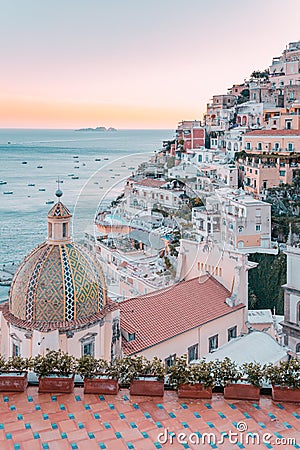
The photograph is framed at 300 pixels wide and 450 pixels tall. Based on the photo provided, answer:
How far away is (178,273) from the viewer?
14969 millimetres

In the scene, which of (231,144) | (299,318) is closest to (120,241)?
(299,318)

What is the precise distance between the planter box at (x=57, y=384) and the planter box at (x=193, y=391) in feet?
4.49

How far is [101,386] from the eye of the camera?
6.78 meters

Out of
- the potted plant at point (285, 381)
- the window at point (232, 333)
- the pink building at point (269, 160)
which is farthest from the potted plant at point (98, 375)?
the pink building at point (269, 160)

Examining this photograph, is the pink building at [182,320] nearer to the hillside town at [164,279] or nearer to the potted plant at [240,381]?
the hillside town at [164,279]

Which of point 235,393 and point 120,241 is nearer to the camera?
point 235,393

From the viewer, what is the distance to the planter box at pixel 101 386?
6766mm

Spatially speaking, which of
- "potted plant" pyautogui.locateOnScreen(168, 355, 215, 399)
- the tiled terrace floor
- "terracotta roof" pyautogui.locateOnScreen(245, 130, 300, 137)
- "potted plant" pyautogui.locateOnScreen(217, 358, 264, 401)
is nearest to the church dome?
the tiled terrace floor

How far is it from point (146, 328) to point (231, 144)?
104 ft

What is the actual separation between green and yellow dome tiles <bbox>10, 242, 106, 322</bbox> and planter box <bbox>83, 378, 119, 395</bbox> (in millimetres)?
2759

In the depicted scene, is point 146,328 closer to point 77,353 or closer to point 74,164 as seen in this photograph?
point 77,353

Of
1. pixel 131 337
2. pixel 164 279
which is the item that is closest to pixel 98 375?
pixel 131 337

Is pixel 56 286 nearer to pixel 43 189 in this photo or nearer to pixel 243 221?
pixel 243 221

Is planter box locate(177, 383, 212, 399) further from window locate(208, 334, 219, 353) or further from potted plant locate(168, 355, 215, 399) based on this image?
window locate(208, 334, 219, 353)
